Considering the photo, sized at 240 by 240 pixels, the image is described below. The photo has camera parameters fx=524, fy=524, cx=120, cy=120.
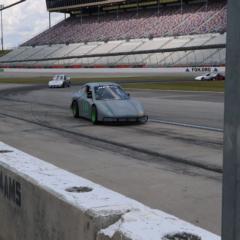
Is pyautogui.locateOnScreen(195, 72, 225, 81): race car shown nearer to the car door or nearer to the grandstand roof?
the car door

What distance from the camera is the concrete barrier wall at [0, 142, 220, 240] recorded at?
9.05 feet

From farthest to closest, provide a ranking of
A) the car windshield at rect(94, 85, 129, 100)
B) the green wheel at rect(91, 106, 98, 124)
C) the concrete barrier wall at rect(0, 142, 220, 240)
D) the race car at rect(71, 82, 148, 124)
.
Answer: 1. the car windshield at rect(94, 85, 129, 100)
2. the green wheel at rect(91, 106, 98, 124)
3. the race car at rect(71, 82, 148, 124)
4. the concrete barrier wall at rect(0, 142, 220, 240)

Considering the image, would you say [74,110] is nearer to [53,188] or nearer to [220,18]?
[53,188]

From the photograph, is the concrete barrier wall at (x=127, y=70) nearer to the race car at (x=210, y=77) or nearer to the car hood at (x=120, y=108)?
the race car at (x=210, y=77)

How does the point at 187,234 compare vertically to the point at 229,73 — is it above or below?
below


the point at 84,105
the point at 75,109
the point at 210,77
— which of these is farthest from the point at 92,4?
the point at 84,105

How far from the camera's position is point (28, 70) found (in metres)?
90.9

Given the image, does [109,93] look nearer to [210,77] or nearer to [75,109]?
[75,109]

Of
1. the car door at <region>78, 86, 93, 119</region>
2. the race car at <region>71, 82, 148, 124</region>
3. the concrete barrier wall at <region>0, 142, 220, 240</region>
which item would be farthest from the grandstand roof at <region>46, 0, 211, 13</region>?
the concrete barrier wall at <region>0, 142, 220, 240</region>

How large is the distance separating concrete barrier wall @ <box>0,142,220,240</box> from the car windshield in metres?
11.9

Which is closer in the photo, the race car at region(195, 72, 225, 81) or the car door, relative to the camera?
the car door

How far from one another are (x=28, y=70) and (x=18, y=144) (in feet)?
263

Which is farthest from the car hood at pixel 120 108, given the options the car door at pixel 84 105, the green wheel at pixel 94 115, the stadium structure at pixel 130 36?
the stadium structure at pixel 130 36

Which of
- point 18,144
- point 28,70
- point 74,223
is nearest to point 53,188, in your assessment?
point 74,223
